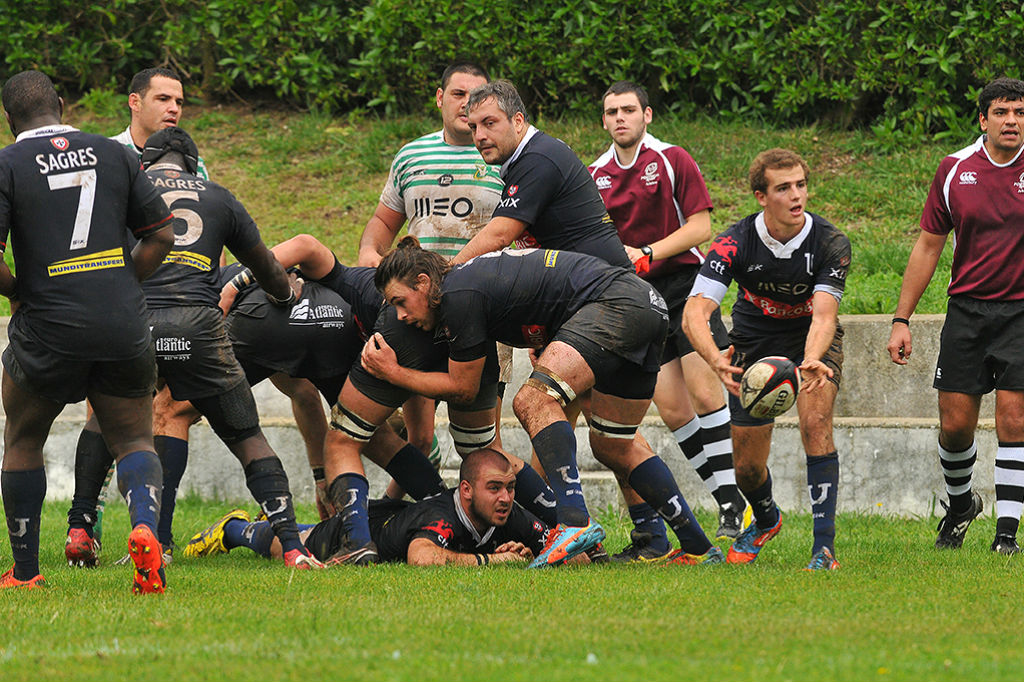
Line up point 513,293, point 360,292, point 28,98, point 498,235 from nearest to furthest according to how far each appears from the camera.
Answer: point 28,98, point 513,293, point 498,235, point 360,292

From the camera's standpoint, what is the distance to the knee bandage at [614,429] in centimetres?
698

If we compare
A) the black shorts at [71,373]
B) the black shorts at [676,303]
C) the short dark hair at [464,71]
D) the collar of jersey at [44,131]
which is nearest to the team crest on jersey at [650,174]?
the black shorts at [676,303]

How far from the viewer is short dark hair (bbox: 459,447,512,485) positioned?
7055mm

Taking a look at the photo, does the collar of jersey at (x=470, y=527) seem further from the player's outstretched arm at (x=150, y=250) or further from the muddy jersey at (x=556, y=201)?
the player's outstretched arm at (x=150, y=250)

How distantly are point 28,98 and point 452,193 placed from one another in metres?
2.99

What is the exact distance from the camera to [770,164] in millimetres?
7047

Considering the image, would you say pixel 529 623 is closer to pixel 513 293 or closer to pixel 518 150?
pixel 513 293

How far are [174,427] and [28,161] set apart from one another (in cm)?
220

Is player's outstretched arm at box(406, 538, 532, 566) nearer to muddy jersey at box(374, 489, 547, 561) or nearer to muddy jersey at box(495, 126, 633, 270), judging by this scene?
muddy jersey at box(374, 489, 547, 561)

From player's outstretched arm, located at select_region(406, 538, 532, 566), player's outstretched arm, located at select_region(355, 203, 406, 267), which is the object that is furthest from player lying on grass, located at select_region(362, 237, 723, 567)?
player's outstretched arm, located at select_region(355, 203, 406, 267)

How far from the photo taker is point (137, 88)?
8398mm

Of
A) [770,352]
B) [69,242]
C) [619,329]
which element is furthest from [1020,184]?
[69,242]


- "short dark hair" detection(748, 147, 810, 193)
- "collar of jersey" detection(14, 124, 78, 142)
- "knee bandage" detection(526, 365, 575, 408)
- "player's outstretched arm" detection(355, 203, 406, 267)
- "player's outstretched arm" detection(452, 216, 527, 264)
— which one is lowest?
"knee bandage" detection(526, 365, 575, 408)

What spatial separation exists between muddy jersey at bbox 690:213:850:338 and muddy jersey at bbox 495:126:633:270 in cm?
49
